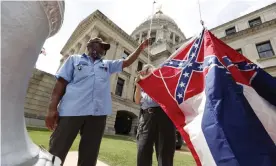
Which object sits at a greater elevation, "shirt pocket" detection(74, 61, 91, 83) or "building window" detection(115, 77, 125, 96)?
"building window" detection(115, 77, 125, 96)

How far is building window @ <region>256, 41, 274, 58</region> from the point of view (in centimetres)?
1384

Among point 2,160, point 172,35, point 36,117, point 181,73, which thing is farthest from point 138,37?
point 2,160

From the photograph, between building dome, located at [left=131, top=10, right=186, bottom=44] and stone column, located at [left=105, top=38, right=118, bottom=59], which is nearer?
stone column, located at [left=105, top=38, right=118, bottom=59]

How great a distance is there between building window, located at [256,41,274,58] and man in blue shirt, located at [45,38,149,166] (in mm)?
17028

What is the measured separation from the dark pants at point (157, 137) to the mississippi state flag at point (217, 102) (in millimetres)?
151

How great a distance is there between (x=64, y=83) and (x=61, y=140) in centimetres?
62

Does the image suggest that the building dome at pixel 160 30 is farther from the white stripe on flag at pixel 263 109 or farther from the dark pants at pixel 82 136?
the dark pants at pixel 82 136

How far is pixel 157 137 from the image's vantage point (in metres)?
2.10

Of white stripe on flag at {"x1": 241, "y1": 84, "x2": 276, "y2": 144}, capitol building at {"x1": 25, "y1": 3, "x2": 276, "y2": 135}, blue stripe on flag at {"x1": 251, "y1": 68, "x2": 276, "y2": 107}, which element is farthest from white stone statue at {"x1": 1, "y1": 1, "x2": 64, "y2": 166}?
capitol building at {"x1": 25, "y1": 3, "x2": 276, "y2": 135}

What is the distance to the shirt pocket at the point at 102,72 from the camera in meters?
1.93

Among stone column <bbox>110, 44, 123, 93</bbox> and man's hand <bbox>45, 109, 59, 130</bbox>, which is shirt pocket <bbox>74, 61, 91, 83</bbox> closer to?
man's hand <bbox>45, 109, 59, 130</bbox>

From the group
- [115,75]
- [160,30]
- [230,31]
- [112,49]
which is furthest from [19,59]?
[160,30]

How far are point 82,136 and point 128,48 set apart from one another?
18.0 m

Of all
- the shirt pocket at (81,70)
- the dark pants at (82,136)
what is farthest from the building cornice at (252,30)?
the dark pants at (82,136)
